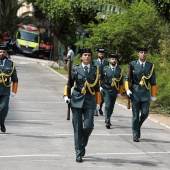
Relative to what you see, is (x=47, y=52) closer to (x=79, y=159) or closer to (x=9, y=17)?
(x=9, y=17)

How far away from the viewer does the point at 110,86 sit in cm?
1526

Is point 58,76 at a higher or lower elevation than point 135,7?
lower

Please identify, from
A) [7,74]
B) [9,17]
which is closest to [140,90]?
[7,74]

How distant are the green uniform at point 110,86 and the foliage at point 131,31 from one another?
7.65 meters

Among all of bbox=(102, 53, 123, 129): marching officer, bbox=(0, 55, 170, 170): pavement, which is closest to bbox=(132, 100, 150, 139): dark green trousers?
bbox=(0, 55, 170, 170): pavement

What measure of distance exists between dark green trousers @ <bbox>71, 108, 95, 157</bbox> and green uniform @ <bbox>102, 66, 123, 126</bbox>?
165 inches

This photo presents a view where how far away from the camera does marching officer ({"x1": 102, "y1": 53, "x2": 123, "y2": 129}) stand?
49.4ft

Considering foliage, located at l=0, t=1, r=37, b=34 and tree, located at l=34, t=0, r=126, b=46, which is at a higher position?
tree, located at l=34, t=0, r=126, b=46

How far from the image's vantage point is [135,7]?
2403 centimetres

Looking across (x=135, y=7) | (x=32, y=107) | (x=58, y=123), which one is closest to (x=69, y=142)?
(x=58, y=123)

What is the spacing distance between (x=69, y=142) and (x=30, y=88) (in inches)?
528

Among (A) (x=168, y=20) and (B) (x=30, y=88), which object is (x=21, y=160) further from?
(B) (x=30, y=88)

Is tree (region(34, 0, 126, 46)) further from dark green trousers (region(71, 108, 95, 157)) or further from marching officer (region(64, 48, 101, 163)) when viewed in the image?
dark green trousers (region(71, 108, 95, 157))

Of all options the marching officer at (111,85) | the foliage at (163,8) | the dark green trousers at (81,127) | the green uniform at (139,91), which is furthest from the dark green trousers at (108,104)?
the foliage at (163,8)
